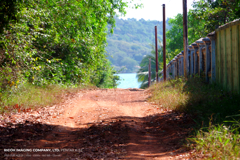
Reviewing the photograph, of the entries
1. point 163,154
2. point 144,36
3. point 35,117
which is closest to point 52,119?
point 35,117

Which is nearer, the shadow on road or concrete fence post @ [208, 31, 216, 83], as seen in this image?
the shadow on road

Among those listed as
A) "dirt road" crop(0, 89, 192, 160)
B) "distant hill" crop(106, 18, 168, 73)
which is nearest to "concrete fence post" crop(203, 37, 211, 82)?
"dirt road" crop(0, 89, 192, 160)

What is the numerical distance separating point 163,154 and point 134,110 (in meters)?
5.04

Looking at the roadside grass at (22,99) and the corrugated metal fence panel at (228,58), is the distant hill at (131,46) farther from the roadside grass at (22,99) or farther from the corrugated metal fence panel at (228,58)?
the corrugated metal fence panel at (228,58)

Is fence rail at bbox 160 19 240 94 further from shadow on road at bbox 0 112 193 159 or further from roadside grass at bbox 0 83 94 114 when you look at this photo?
roadside grass at bbox 0 83 94 114

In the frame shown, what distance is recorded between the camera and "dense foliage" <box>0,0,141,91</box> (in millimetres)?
7874

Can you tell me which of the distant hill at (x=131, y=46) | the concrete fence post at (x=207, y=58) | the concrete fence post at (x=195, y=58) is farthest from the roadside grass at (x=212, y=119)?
the distant hill at (x=131, y=46)

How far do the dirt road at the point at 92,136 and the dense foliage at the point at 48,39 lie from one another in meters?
2.03

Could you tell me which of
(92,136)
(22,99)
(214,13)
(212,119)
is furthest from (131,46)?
(92,136)

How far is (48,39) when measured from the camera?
A: 13.0 meters

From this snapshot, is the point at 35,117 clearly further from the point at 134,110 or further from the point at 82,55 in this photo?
the point at 82,55

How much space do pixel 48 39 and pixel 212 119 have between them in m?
10.0

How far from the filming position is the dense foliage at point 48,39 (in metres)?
7.87

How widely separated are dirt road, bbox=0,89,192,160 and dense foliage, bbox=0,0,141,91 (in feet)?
6.66
